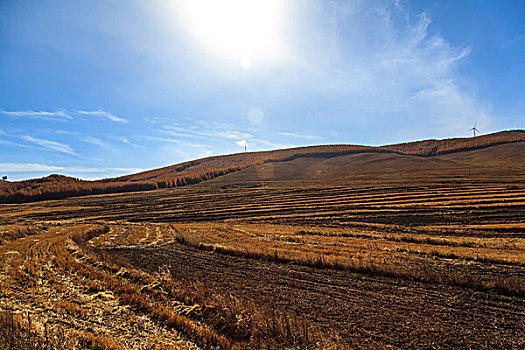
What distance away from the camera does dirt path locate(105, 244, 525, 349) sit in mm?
7824

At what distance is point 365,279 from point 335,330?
452 centimetres

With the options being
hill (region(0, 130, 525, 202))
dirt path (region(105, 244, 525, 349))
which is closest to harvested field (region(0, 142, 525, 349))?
dirt path (region(105, 244, 525, 349))

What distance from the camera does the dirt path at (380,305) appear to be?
782 centimetres

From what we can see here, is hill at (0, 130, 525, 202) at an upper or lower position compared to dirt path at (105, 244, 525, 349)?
upper

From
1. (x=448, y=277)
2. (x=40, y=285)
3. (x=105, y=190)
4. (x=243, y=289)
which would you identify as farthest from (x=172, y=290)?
(x=105, y=190)

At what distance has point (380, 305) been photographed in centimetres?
979

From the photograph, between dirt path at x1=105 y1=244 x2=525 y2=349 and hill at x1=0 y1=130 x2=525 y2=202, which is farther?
hill at x1=0 y1=130 x2=525 y2=202

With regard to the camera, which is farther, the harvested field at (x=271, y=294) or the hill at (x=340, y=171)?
the hill at (x=340, y=171)

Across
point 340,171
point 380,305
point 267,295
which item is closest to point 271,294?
point 267,295

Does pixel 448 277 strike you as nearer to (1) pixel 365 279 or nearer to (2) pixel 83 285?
(1) pixel 365 279

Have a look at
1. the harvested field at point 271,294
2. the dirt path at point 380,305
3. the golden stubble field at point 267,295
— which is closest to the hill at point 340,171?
the harvested field at point 271,294

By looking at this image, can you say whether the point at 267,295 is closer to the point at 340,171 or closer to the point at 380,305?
the point at 380,305

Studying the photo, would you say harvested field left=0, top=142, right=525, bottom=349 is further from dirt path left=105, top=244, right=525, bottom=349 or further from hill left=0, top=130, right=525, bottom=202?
hill left=0, top=130, right=525, bottom=202

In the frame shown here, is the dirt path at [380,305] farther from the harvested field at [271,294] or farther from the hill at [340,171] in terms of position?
the hill at [340,171]
